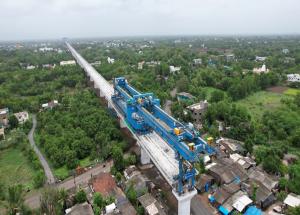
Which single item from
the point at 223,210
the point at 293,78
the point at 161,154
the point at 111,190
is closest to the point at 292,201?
the point at 223,210

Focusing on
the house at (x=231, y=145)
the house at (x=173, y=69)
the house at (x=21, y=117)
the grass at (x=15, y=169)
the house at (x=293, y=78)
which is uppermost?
the house at (x=173, y=69)

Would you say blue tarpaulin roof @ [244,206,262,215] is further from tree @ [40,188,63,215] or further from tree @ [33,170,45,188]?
tree @ [33,170,45,188]

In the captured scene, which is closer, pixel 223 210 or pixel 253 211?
pixel 253 211

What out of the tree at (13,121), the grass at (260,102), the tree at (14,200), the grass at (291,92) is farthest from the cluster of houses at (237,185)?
the grass at (291,92)

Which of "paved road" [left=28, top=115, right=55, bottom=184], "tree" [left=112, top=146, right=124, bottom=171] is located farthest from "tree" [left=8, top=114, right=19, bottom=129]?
"tree" [left=112, top=146, right=124, bottom=171]

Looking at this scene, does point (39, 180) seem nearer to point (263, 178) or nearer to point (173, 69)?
point (263, 178)

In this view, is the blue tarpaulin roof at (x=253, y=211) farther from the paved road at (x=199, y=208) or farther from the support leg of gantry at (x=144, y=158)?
the support leg of gantry at (x=144, y=158)

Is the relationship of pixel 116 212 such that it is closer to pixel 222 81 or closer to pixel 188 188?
pixel 188 188
